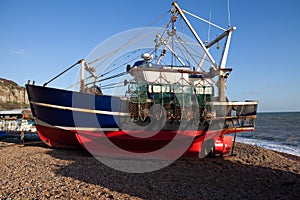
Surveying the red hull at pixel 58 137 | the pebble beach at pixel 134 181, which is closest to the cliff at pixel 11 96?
the red hull at pixel 58 137

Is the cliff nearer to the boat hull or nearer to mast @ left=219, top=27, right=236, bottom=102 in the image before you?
the boat hull

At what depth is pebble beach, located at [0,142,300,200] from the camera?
570cm

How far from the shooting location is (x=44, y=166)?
26.4 feet

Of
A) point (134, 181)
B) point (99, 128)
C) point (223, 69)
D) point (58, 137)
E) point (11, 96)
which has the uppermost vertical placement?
point (223, 69)

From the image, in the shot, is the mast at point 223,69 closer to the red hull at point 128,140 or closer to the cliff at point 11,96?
the red hull at point 128,140

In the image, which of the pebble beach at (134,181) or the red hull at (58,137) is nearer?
the pebble beach at (134,181)

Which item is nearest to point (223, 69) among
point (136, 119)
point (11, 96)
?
point (136, 119)

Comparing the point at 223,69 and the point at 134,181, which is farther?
the point at 223,69

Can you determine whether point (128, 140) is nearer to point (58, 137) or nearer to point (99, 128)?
point (99, 128)

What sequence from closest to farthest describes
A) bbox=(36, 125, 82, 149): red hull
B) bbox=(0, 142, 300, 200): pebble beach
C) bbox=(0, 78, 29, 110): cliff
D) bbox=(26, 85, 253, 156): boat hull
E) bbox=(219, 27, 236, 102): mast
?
bbox=(0, 142, 300, 200): pebble beach, bbox=(26, 85, 253, 156): boat hull, bbox=(36, 125, 82, 149): red hull, bbox=(219, 27, 236, 102): mast, bbox=(0, 78, 29, 110): cliff

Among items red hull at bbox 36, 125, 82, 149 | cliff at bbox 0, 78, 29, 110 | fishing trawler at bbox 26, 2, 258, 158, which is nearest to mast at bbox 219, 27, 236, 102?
fishing trawler at bbox 26, 2, 258, 158

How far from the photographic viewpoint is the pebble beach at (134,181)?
570cm

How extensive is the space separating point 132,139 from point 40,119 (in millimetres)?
4734

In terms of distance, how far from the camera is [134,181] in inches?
267
